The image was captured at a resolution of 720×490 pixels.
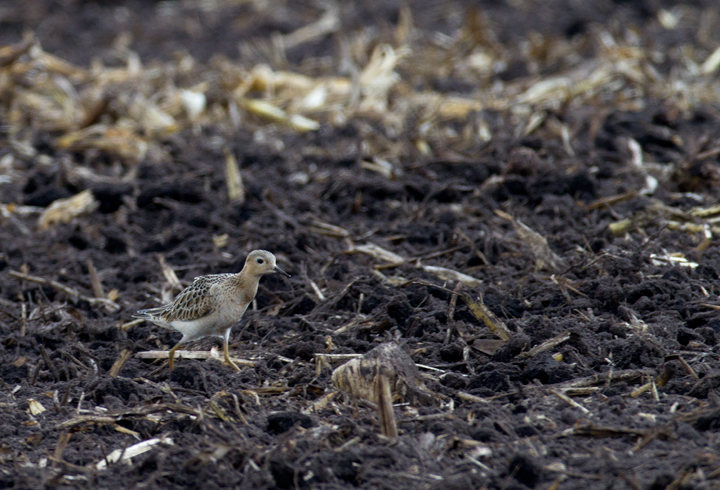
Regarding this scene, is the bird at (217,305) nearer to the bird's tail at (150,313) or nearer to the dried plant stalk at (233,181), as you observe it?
the bird's tail at (150,313)

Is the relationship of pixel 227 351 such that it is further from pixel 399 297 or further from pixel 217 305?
pixel 399 297

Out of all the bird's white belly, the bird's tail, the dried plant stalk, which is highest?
the bird's white belly

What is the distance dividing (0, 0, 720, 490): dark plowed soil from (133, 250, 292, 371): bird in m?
0.25

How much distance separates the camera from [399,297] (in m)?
5.43

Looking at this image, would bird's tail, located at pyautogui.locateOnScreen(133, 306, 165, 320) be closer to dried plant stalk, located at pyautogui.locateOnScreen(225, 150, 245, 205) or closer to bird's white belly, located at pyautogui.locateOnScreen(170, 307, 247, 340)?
bird's white belly, located at pyautogui.locateOnScreen(170, 307, 247, 340)

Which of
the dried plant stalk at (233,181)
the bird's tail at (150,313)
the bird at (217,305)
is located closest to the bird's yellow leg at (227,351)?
the bird at (217,305)

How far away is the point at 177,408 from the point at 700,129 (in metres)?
6.66

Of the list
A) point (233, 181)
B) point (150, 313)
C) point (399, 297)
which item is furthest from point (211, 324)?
point (233, 181)

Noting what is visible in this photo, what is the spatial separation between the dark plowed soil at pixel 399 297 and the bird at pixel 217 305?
25 centimetres

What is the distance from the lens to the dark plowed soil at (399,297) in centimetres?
386

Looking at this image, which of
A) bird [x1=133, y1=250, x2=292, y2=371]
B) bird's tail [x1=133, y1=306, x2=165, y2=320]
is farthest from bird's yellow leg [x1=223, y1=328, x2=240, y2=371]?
bird's tail [x1=133, y1=306, x2=165, y2=320]

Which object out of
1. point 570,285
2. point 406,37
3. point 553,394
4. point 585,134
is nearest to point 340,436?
point 553,394

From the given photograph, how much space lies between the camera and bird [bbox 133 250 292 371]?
200 inches

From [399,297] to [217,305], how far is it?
1.18m
